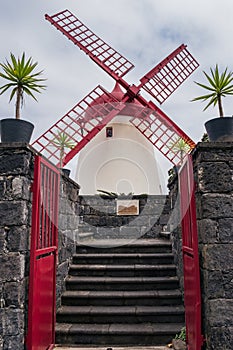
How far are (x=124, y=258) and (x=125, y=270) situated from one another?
250 mm

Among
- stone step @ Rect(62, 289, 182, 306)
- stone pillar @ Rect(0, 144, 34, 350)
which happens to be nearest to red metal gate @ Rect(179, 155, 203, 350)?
stone step @ Rect(62, 289, 182, 306)

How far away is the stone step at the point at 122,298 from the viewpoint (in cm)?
337

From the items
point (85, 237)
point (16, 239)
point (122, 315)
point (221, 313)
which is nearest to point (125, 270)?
point (122, 315)

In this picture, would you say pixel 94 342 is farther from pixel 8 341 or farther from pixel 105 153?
pixel 105 153

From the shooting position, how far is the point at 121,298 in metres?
3.41

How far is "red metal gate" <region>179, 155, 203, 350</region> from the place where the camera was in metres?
2.16

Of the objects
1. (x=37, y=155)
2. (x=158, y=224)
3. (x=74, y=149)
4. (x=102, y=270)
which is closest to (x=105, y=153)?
(x=74, y=149)

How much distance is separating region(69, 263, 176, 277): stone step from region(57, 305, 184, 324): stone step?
638mm

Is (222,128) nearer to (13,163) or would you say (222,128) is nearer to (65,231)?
(13,163)

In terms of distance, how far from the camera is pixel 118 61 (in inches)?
342

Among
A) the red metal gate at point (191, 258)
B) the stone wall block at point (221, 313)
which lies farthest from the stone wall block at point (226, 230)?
the stone wall block at point (221, 313)

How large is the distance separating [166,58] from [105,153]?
3941mm

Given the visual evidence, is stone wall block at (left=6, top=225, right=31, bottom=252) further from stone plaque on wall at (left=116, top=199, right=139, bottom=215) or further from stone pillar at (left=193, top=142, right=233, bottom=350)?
stone plaque on wall at (left=116, top=199, right=139, bottom=215)

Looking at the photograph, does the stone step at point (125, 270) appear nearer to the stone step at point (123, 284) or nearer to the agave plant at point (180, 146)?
the stone step at point (123, 284)
